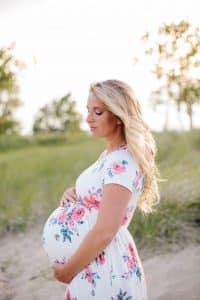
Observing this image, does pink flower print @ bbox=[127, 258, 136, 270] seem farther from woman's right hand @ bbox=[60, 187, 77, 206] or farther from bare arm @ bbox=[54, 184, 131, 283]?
woman's right hand @ bbox=[60, 187, 77, 206]

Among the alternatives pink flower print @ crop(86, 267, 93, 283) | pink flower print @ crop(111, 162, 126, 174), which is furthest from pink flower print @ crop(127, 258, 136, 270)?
pink flower print @ crop(111, 162, 126, 174)

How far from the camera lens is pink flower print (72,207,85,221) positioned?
106 inches

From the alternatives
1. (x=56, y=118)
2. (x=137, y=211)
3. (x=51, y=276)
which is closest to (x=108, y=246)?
(x=51, y=276)

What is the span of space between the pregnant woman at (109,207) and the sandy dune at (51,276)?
1918 millimetres

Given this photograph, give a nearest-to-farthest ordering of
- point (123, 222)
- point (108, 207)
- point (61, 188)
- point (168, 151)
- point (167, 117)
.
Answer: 1. point (108, 207)
2. point (123, 222)
3. point (61, 188)
4. point (168, 151)
5. point (167, 117)

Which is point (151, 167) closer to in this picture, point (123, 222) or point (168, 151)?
point (123, 222)

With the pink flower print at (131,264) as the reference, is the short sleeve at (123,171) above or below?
A: above

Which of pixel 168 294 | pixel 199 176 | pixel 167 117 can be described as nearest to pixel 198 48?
pixel 199 176

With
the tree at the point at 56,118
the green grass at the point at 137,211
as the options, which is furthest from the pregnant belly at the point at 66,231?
the tree at the point at 56,118

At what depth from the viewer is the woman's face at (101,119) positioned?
2590 millimetres

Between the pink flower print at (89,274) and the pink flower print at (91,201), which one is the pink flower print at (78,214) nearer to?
the pink flower print at (91,201)

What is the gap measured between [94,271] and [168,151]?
8.05 metres

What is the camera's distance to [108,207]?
2.46 m

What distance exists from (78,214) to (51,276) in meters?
3.32
